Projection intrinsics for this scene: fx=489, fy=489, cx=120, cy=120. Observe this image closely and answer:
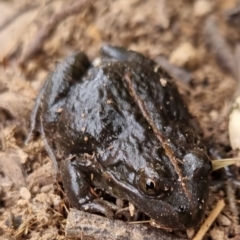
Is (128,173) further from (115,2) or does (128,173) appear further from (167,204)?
(115,2)

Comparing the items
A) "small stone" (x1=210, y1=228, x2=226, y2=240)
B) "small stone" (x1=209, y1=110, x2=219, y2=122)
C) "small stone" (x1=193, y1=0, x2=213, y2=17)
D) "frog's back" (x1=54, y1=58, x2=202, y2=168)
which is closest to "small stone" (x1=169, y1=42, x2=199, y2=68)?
"small stone" (x1=193, y1=0, x2=213, y2=17)

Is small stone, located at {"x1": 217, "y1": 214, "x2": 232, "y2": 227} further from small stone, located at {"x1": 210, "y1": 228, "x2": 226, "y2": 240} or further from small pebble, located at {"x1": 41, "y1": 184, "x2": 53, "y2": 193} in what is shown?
small pebble, located at {"x1": 41, "y1": 184, "x2": 53, "y2": 193}

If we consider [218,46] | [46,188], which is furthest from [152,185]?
[218,46]

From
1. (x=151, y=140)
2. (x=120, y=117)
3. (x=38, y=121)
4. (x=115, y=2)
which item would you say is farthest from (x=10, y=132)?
(x=115, y=2)

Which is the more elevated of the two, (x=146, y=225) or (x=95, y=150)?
(x=95, y=150)

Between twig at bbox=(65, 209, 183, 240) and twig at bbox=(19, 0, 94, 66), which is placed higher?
twig at bbox=(19, 0, 94, 66)

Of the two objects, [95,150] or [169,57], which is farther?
[169,57]
